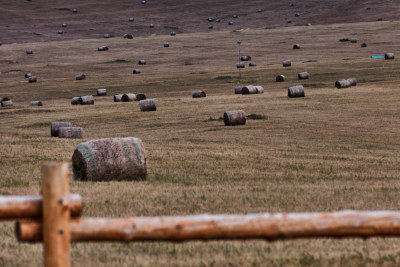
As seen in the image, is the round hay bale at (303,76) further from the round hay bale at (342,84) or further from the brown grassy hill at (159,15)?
the brown grassy hill at (159,15)

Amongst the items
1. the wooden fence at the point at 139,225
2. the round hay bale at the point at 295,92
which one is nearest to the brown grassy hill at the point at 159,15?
the round hay bale at the point at 295,92

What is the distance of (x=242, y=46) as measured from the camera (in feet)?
263

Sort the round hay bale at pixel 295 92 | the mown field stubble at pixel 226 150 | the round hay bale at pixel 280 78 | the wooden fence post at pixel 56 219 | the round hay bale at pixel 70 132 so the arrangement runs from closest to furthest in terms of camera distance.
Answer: the wooden fence post at pixel 56 219 < the mown field stubble at pixel 226 150 < the round hay bale at pixel 70 132 < the round hay bale at pixel 295 92 < the round hay bale at pixel 280 78

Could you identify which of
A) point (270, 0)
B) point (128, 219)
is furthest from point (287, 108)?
point (270, 0)

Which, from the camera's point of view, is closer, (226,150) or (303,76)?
(226,150)

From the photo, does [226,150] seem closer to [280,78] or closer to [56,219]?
[56,219]

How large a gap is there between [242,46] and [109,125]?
5136cm

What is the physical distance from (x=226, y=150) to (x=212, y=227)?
14.5 metres

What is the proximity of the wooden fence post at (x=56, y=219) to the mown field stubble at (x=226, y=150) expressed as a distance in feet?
6.87

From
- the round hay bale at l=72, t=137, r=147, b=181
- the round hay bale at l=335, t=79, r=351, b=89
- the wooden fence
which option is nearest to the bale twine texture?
the round hay bale at l=335, t=79, r=351, b=89

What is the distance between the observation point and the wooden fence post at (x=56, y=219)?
5.70m

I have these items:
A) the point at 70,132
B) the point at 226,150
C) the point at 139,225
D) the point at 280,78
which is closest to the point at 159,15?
the point at 280,78

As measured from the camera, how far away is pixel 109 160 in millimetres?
14719

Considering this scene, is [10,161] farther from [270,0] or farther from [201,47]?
[270,0]
